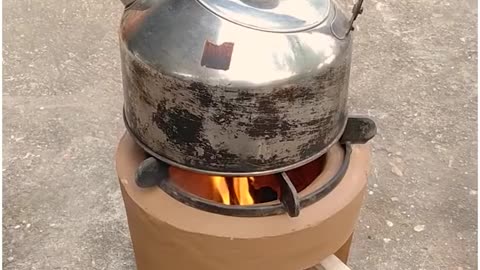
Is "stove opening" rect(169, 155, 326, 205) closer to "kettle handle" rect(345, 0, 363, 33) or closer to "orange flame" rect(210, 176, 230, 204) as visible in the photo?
"orange flame" rect(210, 176, 230, 204)

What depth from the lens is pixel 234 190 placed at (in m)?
1.57

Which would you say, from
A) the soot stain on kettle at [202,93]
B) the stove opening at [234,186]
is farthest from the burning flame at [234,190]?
the soot stain on kettle at [202,93]

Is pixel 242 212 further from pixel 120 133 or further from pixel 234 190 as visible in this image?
pixel 120 133

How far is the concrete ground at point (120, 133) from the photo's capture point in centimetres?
213

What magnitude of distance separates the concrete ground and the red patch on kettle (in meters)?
0.97

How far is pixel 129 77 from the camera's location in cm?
139

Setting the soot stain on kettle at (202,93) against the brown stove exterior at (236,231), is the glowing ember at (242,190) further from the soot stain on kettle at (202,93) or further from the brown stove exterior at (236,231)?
the soot stain on kettle at (202,93)

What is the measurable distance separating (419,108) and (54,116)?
1.30 meters

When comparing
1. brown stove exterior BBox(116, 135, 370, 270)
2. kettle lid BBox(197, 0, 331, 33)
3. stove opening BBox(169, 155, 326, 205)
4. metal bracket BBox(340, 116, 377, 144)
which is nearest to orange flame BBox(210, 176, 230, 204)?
stove opening BBox(169, 155, 326, 205)

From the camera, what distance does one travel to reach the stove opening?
157cm

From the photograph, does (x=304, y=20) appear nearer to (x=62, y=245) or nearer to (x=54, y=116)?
(x=62, y=245)

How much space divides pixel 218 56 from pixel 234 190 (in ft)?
1.29

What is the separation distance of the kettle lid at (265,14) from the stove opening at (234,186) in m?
0.36

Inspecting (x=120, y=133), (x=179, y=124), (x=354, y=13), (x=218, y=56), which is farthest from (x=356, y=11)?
(x=120, y=133)
